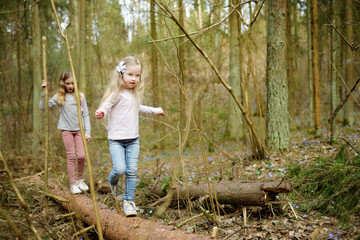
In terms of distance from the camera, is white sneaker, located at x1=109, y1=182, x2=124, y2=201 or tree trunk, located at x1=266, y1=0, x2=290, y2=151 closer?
white sneaker, located at x1=109, y1=182, x2=124, y2=201

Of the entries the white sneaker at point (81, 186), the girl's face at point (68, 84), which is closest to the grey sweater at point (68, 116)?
the girl's face at point (68, 84)

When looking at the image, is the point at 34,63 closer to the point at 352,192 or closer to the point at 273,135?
the point at 273,135

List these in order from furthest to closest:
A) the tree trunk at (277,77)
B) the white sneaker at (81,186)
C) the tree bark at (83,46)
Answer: the tree bark at (83,46)
the tree trunk at (277,77)
the white sneaker at (81,186)

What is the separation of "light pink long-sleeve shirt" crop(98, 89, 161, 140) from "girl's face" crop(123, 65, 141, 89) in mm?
128

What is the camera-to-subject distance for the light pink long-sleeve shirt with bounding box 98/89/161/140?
3.23 m

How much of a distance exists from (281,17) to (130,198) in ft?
14.5

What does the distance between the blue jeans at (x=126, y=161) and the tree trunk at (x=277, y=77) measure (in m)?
3.19

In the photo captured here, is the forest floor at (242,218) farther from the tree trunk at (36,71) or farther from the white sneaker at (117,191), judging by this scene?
the tree trunk at (36,71)

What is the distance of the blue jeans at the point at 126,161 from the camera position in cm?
316

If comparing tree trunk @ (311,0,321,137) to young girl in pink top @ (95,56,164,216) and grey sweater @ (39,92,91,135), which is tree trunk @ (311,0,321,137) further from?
grey sweater @ (39,92,91,135)

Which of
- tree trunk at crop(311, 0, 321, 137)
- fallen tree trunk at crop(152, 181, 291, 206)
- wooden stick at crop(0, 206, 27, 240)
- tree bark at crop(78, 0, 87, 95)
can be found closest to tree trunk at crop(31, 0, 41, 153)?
tree bark at crop(78, 0, 87, 95)

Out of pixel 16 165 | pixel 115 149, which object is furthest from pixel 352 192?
pixel 16 165

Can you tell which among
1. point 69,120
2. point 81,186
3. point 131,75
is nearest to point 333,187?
point 131,75

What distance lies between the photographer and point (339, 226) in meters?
2.84
